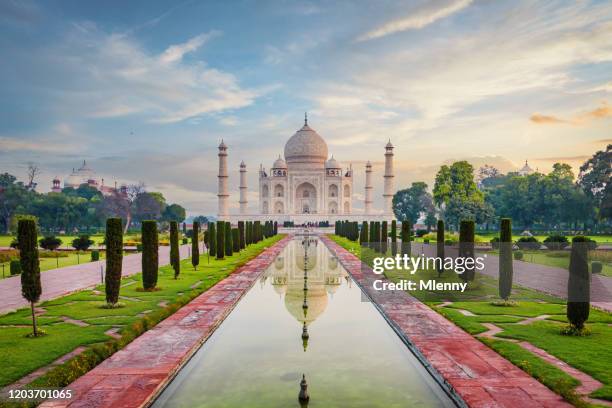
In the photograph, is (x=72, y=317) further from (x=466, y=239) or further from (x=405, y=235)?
(x=405, y=235)

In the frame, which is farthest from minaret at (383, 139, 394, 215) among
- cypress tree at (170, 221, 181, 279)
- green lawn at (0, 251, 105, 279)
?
cypress tree at (170, 221, 181, 279)

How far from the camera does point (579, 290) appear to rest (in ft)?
21.7

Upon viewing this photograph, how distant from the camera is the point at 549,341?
626 cm

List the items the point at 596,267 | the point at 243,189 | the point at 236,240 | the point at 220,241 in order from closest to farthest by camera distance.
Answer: the point at 596,267 < the point at 220,241 < the point at 236,240 < the point at 243,189

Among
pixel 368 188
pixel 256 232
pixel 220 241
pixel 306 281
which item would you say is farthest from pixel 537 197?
pixel 306 281

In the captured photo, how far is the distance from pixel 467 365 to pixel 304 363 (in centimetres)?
185

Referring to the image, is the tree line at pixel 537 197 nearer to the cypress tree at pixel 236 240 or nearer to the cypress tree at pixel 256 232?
the cypress tree at pixel 256 232

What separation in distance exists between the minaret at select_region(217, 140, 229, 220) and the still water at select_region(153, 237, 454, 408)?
3678 cm

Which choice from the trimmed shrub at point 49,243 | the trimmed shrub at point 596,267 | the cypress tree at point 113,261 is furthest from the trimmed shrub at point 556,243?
the trimmed shrub at point 49,243

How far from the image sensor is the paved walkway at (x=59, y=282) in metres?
9.35

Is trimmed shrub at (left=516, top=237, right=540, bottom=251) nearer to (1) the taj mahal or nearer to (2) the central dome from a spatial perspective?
(1) the taj mahal

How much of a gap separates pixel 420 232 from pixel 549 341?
2805cm

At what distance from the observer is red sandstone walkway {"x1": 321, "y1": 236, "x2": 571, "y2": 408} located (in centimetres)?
443

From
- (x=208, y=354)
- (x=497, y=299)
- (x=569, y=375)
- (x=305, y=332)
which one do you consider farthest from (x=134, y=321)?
(x=497, y=299)
